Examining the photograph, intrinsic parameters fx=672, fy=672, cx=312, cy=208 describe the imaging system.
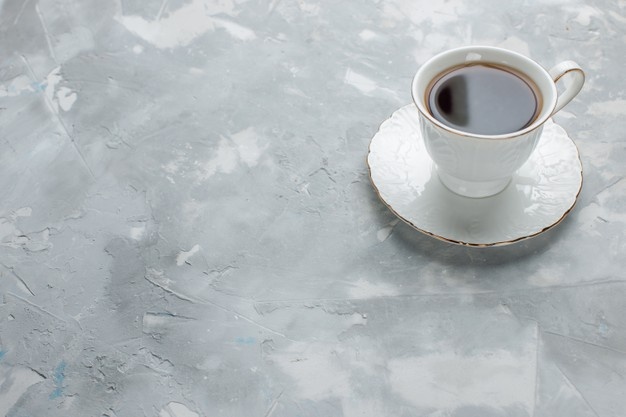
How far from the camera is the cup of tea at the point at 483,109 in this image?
0.65 metres

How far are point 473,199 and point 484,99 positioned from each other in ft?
0.34

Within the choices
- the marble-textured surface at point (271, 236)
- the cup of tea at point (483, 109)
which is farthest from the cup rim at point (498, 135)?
the marble-textured surface at point (271, 236)

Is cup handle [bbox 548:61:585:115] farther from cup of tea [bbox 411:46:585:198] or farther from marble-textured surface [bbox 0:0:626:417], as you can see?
marble-textured surface [bbox 0:0:626:417]

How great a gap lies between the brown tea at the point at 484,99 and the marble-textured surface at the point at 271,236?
127 mm

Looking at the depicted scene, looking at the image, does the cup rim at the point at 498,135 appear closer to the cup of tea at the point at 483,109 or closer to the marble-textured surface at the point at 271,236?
the cup of tea at the point at 483,109

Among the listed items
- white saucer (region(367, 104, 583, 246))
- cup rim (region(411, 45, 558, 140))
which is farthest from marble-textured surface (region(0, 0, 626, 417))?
cup rim (region(411, 45, 558, 140))

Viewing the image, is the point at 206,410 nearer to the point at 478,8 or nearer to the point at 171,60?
the point at 171,60

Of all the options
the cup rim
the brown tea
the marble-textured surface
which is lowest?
the marble-textured surface

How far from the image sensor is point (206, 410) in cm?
61

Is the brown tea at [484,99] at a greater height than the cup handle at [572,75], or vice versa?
the cup handle at [572,75]

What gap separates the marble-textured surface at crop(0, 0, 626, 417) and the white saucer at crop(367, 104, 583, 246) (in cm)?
3

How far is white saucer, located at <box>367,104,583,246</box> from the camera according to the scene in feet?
2.23

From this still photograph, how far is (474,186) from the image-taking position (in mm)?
705

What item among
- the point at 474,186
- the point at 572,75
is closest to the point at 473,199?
the point at 474,186
